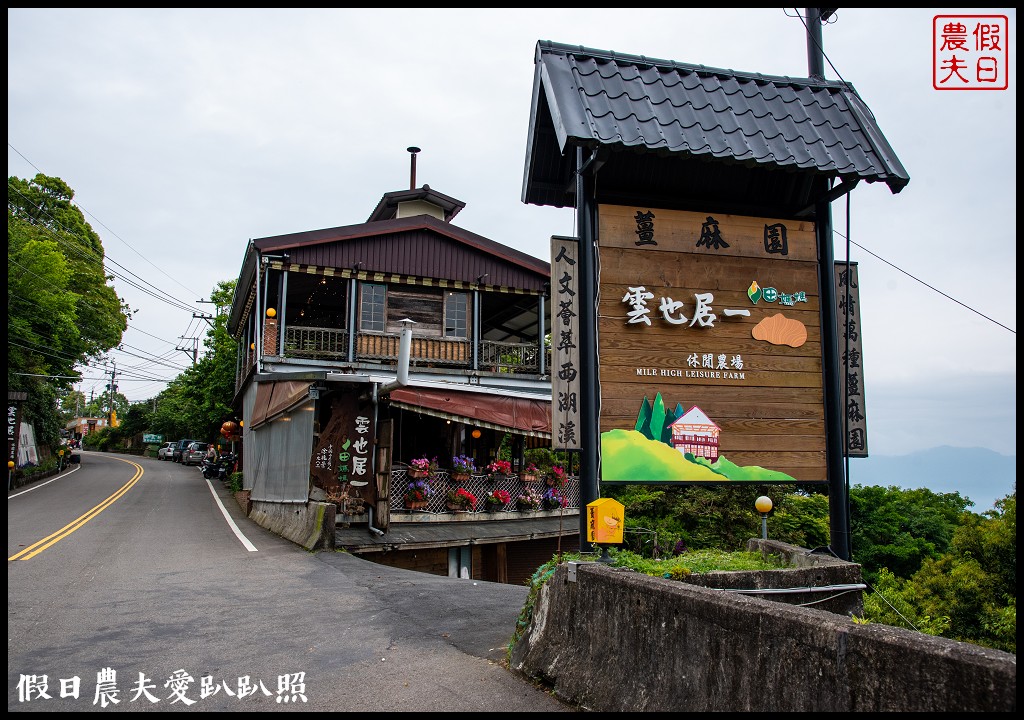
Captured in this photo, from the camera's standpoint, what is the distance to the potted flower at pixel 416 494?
15641 mm

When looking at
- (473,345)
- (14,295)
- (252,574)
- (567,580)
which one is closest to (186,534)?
(252,574)

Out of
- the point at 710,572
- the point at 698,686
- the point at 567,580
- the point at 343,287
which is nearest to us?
the point at 698,686

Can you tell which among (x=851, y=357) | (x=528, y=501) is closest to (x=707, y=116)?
(x=851, y=357)

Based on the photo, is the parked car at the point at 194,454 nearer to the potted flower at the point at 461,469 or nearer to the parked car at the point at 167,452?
the parked car at the point at 167,452

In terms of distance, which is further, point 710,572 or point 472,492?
point 472,492

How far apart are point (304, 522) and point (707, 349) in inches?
438

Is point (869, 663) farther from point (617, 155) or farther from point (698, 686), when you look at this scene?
point (617, 155)

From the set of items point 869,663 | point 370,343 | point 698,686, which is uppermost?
point 370,343

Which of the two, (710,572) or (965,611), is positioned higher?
(710,572)

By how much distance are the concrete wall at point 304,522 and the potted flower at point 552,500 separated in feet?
19.6

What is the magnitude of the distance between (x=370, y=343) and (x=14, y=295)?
2167 centimetres

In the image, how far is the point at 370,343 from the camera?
2088cm

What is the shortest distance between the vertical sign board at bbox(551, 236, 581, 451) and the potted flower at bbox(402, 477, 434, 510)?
9.97m

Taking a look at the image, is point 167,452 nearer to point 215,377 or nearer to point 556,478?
point 215,377
